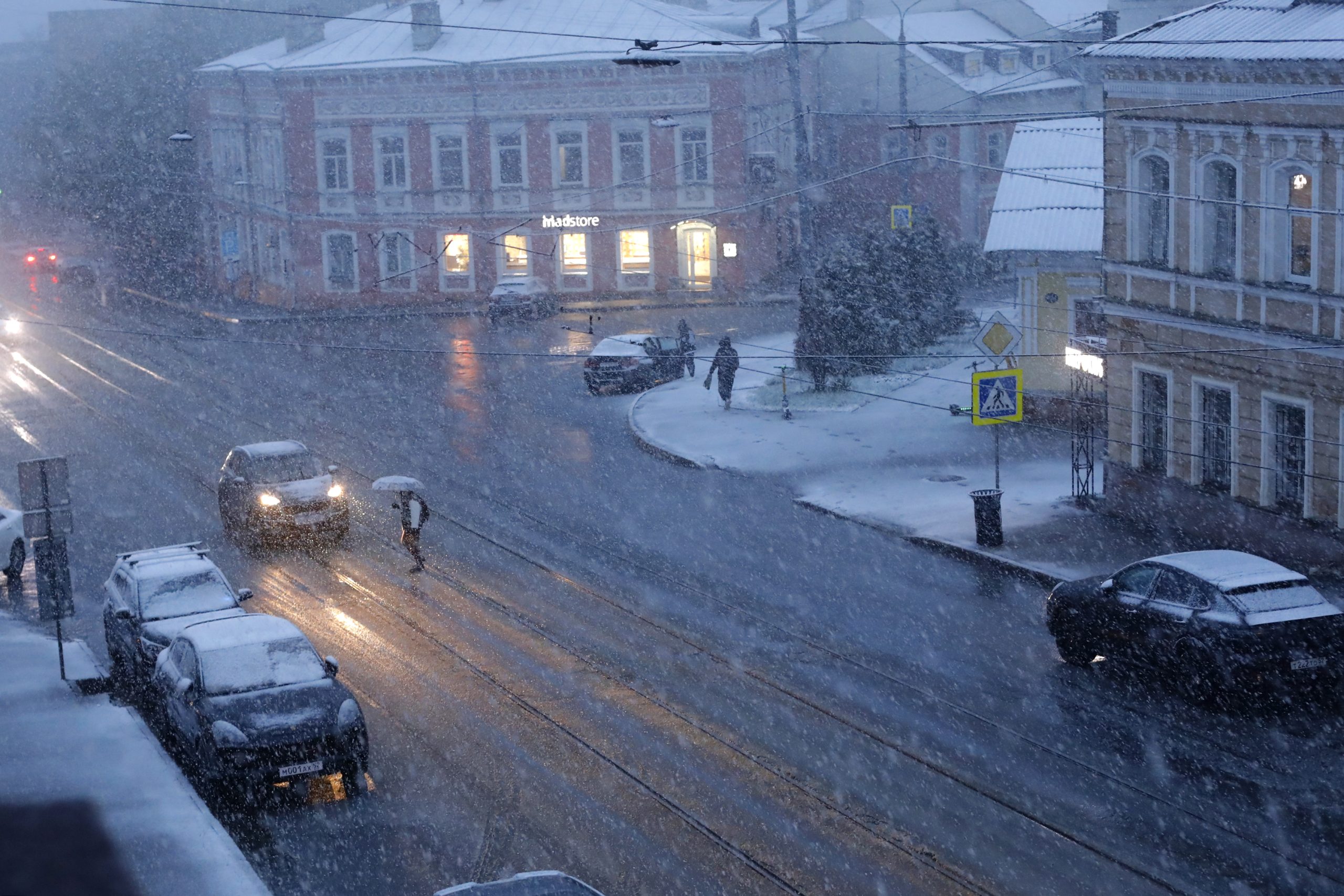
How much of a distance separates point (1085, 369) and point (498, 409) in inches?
536

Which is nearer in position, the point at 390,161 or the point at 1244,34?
the point at 1244,34

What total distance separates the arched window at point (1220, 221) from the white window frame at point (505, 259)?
3511cm

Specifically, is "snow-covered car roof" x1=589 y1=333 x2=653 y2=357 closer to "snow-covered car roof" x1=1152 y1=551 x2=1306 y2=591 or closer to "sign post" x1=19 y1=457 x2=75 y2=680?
"sign post" x1=19 y1=457 x2=75 y2=680

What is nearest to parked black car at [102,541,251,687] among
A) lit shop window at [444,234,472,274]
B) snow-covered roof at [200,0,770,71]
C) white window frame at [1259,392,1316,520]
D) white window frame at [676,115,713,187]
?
white window frame at [1259,392,1316,520]

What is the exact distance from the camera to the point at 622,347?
3844cm

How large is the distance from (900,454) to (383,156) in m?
31.8

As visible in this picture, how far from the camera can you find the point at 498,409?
118 feet

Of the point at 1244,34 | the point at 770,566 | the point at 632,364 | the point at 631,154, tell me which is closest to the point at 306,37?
the point at 631,154

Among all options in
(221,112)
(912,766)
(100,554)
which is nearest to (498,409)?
(100,554)

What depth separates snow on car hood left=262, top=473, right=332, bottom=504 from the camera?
79.5ft

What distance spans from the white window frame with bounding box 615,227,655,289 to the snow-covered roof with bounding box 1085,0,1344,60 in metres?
31.6

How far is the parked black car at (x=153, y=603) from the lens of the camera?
17.6 metres

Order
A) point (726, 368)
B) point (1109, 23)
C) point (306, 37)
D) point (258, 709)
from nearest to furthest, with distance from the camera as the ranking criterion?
point (258, 709), point (726, 368), point (1109, 23), point (306, 37)

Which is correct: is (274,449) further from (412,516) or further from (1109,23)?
(1109,23)
